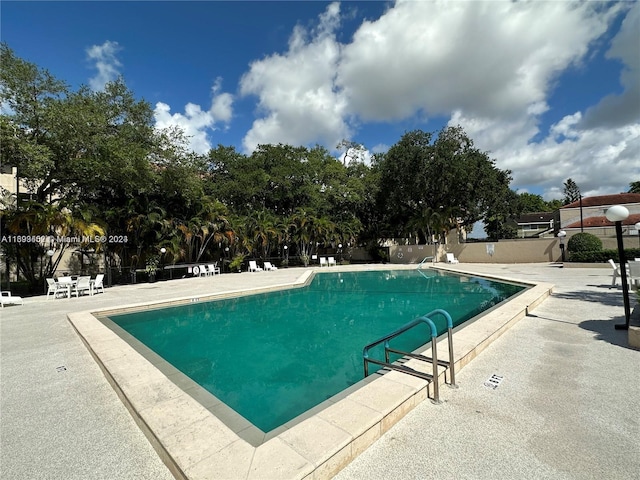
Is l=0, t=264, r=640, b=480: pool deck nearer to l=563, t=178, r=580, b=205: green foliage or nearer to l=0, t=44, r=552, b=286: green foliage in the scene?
l=0, t=44, r=552, b=286: green foliage

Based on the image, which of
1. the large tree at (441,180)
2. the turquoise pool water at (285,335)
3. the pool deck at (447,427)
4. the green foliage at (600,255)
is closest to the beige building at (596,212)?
the large tree at (441,180)

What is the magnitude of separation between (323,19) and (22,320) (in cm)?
1432

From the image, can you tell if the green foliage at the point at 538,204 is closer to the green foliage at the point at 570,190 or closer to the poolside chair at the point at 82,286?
the green foliage at the point at 570,190

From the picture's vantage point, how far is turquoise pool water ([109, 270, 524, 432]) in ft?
14.5

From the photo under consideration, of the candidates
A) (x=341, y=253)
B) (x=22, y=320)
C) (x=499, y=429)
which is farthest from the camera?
(x=341, y=253)

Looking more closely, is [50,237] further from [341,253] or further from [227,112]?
[341,253]

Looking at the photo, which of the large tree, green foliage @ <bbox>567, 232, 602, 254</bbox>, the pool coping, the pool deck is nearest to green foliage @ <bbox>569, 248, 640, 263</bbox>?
green foliage @ <bbox>567, 232, 602, 254</bbox>

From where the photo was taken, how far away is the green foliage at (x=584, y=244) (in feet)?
58.7

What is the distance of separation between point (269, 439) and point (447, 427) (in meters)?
1.54

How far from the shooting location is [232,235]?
20.7m

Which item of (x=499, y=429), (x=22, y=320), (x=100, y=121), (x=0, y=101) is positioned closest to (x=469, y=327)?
(x=499, y=429)

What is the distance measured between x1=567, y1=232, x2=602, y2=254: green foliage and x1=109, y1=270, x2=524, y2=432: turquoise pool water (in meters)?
9.27

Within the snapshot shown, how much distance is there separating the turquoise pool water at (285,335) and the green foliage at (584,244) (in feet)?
30.4

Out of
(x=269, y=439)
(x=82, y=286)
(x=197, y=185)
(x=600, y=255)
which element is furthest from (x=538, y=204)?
(x=269, y=439)
